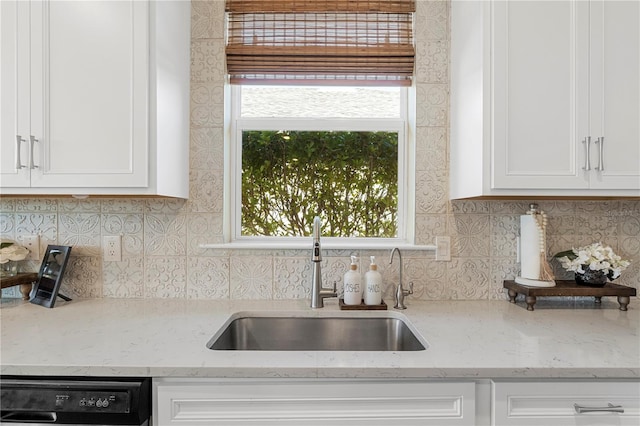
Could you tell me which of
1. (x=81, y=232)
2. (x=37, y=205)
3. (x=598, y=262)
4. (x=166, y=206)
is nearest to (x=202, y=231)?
(x=166, y=206)

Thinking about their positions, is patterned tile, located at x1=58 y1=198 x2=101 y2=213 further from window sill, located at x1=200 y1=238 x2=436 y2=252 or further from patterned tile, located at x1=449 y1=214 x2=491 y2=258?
patterned tile, located at x1=449 y1=214 x2=491 y2=258

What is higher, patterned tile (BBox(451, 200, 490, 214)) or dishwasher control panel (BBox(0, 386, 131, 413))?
patterned tile (BBox(451, 200, 490, 214))

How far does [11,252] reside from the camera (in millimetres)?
1616

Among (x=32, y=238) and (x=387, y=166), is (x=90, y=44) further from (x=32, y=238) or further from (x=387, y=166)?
(x=387, y=166)

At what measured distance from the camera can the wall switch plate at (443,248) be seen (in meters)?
1.71

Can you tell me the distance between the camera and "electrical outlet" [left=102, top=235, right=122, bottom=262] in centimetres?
170

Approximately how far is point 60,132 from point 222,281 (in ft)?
2.87

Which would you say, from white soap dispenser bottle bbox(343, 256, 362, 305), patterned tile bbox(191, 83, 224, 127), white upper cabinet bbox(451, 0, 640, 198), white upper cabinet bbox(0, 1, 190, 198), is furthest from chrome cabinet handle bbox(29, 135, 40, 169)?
white upper cabinet bbox(451, 0, 640, 198)

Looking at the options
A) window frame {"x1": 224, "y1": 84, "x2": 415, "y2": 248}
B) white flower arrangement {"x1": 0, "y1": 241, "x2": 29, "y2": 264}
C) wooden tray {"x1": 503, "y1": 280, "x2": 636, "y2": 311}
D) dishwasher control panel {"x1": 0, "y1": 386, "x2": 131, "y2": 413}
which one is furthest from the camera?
window frame {"x1": 224, "y1": 84, "x2": 415, "y2": 248}

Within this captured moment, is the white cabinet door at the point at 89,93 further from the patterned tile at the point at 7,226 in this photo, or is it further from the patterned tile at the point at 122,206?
the patterned tile at the point at 7,226

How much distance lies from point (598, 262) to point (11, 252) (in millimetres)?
2515

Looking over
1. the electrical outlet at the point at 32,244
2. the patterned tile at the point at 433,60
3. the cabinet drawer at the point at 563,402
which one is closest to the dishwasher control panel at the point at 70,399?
the electrical outlet at the point at 32,244

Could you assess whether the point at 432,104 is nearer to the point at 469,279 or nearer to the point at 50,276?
the point at 469,279

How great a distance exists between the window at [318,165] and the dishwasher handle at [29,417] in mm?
1003
